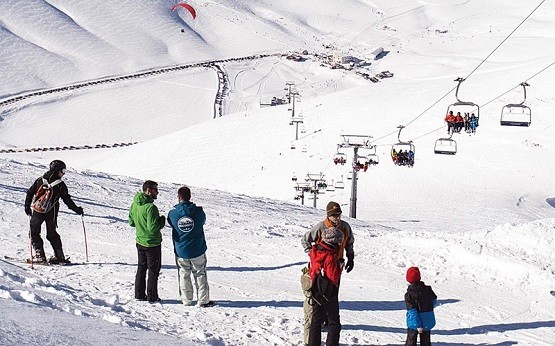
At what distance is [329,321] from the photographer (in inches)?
250

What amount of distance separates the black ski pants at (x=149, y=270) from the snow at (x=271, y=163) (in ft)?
0.54

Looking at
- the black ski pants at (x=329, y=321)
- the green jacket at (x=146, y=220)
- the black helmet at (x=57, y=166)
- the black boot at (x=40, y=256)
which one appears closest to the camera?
the black ski pants at (x=329, y=321)

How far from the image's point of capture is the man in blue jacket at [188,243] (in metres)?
7.22

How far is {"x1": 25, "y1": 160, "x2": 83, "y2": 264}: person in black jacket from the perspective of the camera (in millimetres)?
8656

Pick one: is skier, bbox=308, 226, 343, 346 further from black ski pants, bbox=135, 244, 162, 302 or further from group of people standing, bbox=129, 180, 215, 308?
black ski pants, bbox=135, 244, 162, 302

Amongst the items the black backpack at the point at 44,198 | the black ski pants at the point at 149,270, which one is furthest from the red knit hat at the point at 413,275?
the black backpack at the point at 44,198

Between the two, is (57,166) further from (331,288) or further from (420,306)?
(420,306)

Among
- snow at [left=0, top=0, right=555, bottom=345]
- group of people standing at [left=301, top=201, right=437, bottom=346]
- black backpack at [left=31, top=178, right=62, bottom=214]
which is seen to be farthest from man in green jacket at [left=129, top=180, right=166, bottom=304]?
group of people standing at [left=301, top=201, right=437, bottom=346]

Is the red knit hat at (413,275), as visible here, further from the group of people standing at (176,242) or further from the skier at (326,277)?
the group of people standing at (176,242)

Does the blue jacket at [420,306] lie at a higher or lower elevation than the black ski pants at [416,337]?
higher

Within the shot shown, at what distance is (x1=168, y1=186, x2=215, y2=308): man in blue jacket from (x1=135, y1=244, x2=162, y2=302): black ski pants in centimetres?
29

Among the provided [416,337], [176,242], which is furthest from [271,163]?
[416,337]

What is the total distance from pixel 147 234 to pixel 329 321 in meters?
2.26

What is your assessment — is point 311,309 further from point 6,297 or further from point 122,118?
point 122,118
